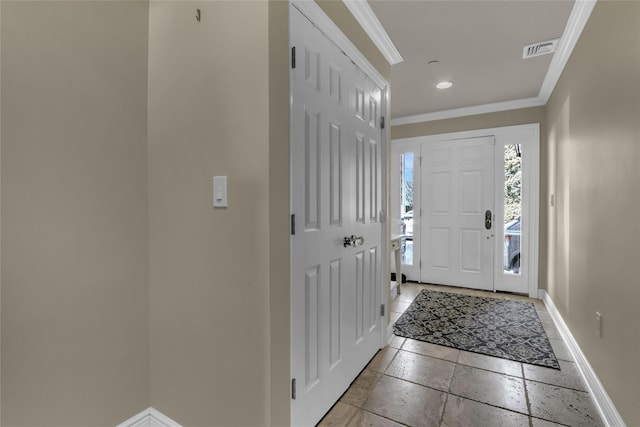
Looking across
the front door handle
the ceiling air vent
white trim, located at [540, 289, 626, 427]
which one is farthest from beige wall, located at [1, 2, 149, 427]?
the front door handle

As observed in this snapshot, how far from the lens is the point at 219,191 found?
1277 mm

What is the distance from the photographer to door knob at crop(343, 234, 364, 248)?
1804 millimetres

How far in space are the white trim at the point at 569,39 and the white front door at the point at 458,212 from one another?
1.05m

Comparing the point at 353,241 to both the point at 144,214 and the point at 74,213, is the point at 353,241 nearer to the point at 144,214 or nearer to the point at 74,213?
the point at 144,214

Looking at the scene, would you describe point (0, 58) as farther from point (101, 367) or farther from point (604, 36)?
point (604, 36)

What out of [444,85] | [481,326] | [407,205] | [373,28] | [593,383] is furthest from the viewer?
[407,205]

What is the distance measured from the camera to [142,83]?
1501 millimetres

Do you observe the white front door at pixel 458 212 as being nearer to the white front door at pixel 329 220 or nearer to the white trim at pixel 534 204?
the white trim at pixel 534 204

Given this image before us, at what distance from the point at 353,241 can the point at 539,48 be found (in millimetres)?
2278

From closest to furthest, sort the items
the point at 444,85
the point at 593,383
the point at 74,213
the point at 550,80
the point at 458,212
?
the point at 74,213
the point at 593,383
the point at 550,80
the point at 444,85
the point at 458,212

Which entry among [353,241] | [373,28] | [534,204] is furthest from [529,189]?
[353,241]

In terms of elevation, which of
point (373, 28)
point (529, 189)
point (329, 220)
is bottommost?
point (329, 220)

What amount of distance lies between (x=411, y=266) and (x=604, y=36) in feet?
11.0

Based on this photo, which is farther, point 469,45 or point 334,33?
point 469,45
